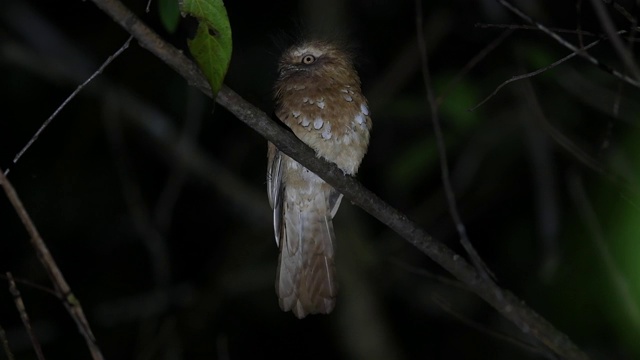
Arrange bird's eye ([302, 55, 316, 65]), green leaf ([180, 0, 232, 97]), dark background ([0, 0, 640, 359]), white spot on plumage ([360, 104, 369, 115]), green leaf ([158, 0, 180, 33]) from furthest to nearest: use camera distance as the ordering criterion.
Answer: dark background ([0, 0, 640, 359])
bird's eye ([302, 55, 316, 65])
white spot on plumage ([360, 104, 369, 115])
green leaf ([158, 0, 180, 33])
green leaf ([180, 0, 232, 97])

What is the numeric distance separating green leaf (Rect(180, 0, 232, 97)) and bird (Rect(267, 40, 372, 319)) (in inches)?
61.2

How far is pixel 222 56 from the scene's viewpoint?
6.93 ft

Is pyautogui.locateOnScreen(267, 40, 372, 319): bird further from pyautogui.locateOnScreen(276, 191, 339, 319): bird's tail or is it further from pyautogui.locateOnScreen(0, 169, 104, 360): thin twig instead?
pyautogui.locateOnScreen(0, 169, 104, 360): thin twig

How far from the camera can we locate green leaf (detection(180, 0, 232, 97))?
2109mm

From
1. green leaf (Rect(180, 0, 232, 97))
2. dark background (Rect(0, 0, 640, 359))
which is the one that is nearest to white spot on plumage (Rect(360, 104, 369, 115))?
dark background (Rect(0, 0, 640, 359))

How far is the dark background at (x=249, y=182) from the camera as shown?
214 inches

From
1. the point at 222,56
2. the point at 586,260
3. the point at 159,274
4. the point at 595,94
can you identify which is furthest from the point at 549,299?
the point at 222,56

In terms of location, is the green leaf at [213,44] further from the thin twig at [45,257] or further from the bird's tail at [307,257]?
the bird's tail at [307,257]

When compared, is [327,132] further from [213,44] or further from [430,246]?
[213,44]

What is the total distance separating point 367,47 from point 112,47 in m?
1.77

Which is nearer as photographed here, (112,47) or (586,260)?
(586,260)

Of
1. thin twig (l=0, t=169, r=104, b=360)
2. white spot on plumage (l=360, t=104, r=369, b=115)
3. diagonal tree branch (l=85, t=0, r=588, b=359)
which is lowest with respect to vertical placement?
thin twig (l=0, t=169, r=104, b=360)

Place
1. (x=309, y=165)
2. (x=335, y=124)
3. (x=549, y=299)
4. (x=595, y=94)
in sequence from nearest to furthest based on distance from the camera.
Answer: (x=309, y=165) → (x=335, y=124) → (x=549, y=299) → (x=595, y=94)

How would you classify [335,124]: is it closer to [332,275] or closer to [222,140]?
[332,275]
